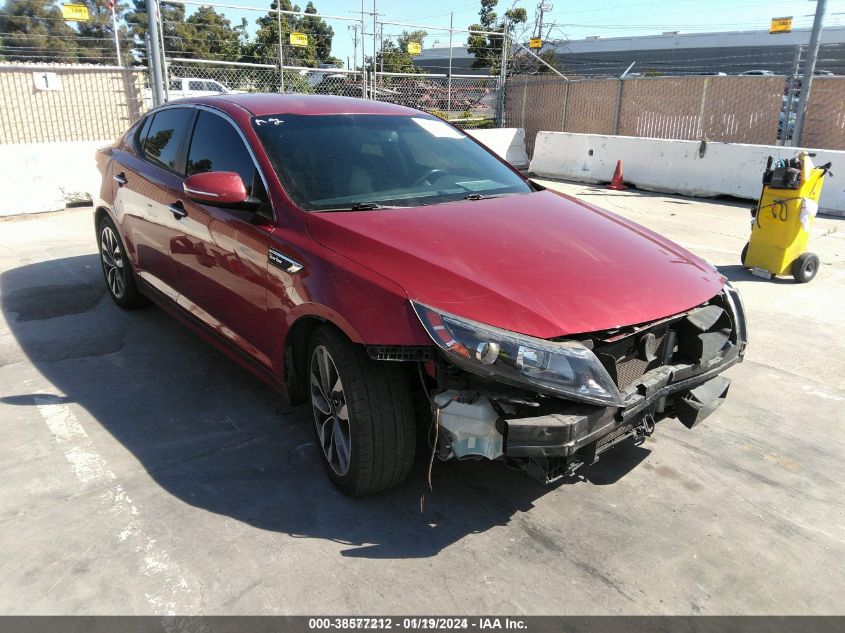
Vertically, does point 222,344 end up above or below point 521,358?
below

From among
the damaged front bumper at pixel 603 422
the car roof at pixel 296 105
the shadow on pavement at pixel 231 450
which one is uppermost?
the car roof at pixel 296 105

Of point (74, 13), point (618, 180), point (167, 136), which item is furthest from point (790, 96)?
point (74, 13)

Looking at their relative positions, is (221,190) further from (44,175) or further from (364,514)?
(44,175)

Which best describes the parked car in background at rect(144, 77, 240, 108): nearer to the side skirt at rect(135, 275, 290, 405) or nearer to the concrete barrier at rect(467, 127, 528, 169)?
the concrete barrier at rect(467, 127, 528, 169)

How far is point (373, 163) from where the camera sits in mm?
3725

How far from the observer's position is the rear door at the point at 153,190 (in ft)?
14.3

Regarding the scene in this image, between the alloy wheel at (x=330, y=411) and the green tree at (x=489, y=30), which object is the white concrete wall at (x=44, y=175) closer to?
the alloy wheel at (x=330, y=411)

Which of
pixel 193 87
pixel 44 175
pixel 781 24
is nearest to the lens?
pixel 44 175

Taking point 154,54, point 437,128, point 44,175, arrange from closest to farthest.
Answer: point 437,128 < point 44,175 < point 154,54

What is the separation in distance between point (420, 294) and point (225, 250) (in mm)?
1504

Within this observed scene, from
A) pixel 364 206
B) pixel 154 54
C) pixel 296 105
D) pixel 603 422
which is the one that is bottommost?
pixel 603 422

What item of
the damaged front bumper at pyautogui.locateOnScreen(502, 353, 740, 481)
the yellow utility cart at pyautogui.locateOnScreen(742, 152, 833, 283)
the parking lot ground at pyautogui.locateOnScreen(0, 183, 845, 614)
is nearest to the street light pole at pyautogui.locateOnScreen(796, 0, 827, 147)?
the yellow utility cart at pyautogui.locateOnScreen(742, 152, 833, 283)

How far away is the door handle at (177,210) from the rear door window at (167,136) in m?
0.28

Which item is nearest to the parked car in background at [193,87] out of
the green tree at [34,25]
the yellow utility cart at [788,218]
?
the yellow utility cart at [788,218]
